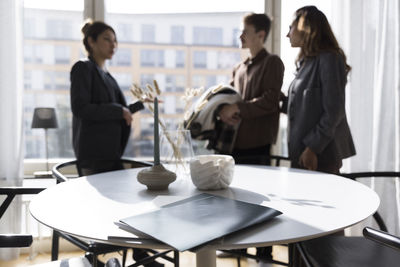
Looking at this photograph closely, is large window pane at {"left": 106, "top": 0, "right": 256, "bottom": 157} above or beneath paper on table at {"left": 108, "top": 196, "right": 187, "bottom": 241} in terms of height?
above

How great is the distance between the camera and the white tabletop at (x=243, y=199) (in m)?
0.93

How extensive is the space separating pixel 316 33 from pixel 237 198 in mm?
1248

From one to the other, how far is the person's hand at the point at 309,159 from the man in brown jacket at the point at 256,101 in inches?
12.2

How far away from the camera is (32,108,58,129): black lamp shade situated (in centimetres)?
275

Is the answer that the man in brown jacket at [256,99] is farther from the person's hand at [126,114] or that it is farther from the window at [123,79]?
the window at [123,79]

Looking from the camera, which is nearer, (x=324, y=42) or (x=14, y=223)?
(x=324, y=42)

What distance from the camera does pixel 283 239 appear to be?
2.91 feet

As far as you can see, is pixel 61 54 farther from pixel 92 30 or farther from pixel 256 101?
pixel 256 101

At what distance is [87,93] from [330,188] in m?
1.58

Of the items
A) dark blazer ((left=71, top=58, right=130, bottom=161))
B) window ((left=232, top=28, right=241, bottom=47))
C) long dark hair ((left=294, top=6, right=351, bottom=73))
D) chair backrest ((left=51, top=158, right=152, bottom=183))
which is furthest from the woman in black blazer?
long dark hair ((left=294, top=6, right=351, bottom=73))

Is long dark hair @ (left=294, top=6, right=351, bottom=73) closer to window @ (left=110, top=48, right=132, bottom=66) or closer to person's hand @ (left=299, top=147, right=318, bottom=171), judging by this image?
person's hand @ (left=299, top=147, right=318, bottom=171)

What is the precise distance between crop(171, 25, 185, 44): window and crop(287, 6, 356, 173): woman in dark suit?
1.12m

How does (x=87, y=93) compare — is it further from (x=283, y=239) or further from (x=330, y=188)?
(x=283, y=239)

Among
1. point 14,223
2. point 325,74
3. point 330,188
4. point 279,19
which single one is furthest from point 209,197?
point 279,19
